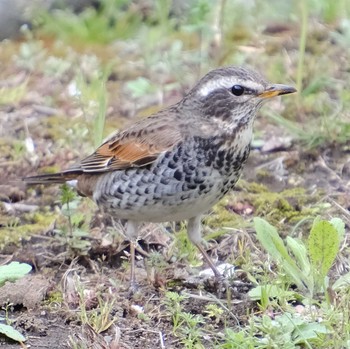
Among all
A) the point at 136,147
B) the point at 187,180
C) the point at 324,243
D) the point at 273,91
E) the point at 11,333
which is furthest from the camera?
the point at 136,147

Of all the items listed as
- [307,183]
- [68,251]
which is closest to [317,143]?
[307,183]

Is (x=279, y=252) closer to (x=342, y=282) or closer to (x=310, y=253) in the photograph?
(x=310, y=253)

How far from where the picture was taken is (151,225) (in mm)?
6180

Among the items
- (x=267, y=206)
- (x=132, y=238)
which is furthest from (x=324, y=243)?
(x=267, y=206)

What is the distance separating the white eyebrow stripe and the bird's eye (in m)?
0.02

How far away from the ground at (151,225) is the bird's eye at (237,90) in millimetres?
884

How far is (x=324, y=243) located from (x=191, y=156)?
35.2 inches

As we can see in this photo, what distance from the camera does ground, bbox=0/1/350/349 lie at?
4.98 metres

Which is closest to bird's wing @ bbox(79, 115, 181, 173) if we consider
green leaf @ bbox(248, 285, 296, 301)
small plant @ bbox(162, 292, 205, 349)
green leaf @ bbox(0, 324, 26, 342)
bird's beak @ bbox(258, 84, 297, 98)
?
bird's beak @ bbox(258, 84, 297, 98)

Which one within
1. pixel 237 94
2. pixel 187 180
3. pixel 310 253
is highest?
pixel 237 94

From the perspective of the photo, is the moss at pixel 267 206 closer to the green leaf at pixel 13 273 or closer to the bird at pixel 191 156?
the bird at pixel 191 156

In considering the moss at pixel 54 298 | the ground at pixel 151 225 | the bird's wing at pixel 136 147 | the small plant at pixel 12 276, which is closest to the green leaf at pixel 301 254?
the ground at pixel 151 225

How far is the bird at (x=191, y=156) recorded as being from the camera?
5.26 meters

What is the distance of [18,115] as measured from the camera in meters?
7.81
